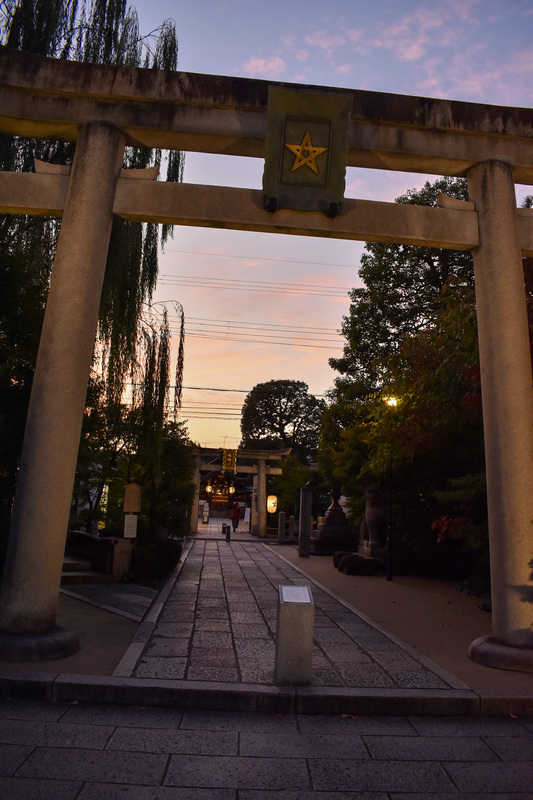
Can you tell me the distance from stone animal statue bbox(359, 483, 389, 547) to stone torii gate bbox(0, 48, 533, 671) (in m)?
8.77

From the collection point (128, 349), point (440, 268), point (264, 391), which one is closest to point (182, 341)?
point (128, 349)

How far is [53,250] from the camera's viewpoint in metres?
9.09

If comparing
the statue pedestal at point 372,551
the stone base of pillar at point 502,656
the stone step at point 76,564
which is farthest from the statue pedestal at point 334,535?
the stone base of pillar at point 502,656

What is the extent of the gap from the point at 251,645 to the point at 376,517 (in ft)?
29.7

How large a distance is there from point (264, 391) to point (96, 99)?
4906cm

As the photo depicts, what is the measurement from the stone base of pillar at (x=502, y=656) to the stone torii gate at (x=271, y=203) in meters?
0.01

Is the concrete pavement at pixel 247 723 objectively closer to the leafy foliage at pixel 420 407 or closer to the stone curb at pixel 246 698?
the stone curb at pixel 246 698

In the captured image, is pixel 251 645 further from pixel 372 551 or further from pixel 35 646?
pixel 372 551

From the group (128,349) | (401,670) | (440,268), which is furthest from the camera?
(440,268)

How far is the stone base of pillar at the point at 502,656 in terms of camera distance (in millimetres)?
5070

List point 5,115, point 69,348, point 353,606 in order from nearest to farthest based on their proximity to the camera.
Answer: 1. point 69,348
2. point 5,115
3. point 353,606

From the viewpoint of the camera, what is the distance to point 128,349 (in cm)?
970

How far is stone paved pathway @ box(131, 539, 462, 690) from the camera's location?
4691mm

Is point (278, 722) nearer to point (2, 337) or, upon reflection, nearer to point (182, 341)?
point (2, 337)
